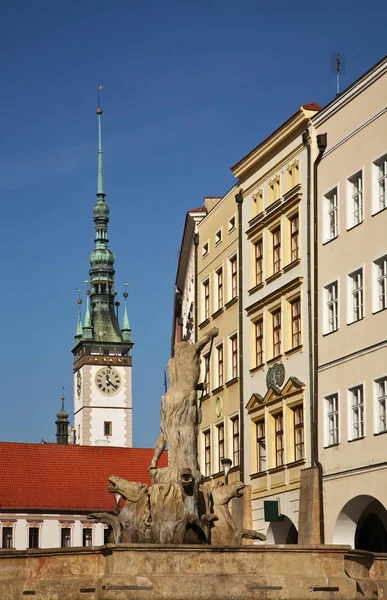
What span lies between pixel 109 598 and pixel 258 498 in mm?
20859

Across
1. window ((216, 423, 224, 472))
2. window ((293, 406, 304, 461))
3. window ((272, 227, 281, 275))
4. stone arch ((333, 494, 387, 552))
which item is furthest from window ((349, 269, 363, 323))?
window ((216, 423, 224, 472))

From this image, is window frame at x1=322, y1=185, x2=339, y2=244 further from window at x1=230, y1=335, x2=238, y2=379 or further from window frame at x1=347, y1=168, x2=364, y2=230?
window at x1=230, y1=335, x2=238, y2=379

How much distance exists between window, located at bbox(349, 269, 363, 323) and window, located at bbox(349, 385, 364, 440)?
72.7 inches

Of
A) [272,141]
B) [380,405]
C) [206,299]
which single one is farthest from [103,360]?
[380,405]

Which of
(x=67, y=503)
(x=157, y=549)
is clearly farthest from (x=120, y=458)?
(x=157, y=549)

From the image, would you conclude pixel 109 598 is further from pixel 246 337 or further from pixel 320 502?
pixel 246 337

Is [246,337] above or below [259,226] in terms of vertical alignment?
below

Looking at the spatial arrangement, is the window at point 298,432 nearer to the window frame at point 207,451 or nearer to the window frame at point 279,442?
the window frame at point 279,442

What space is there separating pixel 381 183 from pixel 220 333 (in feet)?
44.0

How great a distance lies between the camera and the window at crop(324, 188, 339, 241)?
37.6 meters

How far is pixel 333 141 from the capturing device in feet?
124

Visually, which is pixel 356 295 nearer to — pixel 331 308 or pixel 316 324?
pixel 331 308

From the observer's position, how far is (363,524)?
3750 cm

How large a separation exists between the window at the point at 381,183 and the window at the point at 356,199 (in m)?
0.96
